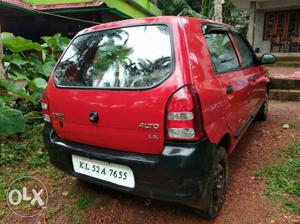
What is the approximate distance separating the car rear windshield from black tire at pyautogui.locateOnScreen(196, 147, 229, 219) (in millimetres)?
839

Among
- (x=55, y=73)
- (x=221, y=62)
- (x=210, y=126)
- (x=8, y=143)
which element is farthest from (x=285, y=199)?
(x=8, y=143)

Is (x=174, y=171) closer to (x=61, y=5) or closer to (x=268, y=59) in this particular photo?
(x=268, y=59)

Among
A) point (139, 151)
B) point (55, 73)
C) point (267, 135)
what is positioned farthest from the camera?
point (267, 135)

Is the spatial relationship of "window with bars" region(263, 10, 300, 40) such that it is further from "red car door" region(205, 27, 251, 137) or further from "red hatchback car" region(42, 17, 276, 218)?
"red hatchback car" region(42, 17, 276, 218)

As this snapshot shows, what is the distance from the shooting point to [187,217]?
8.18 ft

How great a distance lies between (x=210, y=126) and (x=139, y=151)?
554 mm

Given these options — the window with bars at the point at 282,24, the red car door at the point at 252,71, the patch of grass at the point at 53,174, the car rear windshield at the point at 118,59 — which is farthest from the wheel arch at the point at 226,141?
the window with bars at the point at 282,24

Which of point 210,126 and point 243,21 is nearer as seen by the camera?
point 210,126

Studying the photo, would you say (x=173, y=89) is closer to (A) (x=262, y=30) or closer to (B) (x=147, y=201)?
(B) (x=147, y=201)

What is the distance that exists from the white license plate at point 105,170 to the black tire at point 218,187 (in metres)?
0.69

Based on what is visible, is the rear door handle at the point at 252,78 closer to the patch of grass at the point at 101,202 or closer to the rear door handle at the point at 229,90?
the rear door handle at the point at 229,90

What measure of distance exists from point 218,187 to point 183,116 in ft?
2.88

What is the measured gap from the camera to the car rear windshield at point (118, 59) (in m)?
2.11

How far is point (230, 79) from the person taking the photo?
2.70 metres
